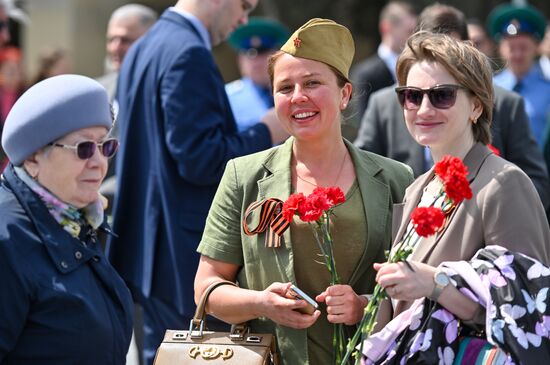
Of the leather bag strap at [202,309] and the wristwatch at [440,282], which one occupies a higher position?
the wristwatch at [440,282]

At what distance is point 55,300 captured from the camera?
10.6 feet

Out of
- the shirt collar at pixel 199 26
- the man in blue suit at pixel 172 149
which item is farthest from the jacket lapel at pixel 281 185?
the shirt collar at pixel 199 26

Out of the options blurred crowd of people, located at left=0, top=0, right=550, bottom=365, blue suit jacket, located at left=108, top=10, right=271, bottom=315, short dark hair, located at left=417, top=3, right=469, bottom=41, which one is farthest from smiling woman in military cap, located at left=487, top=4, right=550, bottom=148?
blurred crowd of people, located at left=0, top=0, right=550, bottom=365

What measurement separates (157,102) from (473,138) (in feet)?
6.71

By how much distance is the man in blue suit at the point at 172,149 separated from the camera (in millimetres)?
4762

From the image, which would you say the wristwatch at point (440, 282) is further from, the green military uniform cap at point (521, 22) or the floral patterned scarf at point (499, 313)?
the green military uniform cap at point (521, 22)

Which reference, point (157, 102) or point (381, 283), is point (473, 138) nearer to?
point (381, 283)

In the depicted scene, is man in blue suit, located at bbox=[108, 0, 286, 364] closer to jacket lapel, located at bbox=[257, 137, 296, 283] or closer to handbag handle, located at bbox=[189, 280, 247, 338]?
jacket lapel, located at bbox=[257, 137, 296, 283]

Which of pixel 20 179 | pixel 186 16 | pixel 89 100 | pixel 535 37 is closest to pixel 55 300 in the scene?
pixel 20 179

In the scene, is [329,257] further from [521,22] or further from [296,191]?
[521,22]

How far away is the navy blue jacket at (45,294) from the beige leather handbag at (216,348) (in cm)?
21

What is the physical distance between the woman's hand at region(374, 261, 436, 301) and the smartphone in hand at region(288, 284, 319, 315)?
0.38 metres

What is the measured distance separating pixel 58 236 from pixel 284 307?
0.80m

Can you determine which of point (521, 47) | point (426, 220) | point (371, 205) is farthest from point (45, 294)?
point (521, 47)
